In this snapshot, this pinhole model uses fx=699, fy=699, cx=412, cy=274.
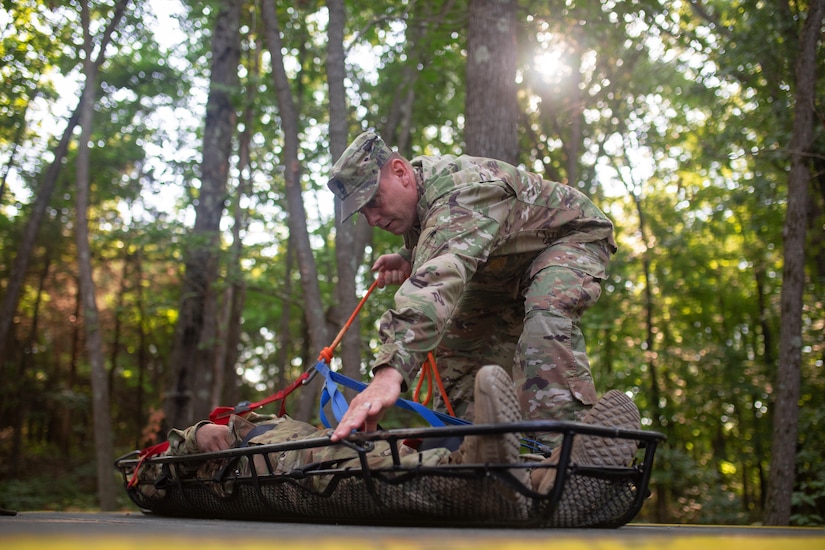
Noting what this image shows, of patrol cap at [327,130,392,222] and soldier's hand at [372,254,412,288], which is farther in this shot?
soldier's hand at [372,254,412,288]

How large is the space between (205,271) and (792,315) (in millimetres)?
7845

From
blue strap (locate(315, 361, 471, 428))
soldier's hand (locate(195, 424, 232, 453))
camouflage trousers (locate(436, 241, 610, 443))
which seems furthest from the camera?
soldier's hand (locate(195, 424, 232, 453))

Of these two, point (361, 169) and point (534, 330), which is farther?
point (361, 169)

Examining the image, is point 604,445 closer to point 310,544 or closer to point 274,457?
point 274,457

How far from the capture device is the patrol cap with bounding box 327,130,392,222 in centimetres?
327

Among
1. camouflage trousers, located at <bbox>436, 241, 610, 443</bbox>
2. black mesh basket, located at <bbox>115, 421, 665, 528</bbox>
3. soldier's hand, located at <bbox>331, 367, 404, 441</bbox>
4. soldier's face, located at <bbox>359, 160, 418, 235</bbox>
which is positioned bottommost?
black mesh basket, located at <bbox>115, 421, 665, 528</bbox>

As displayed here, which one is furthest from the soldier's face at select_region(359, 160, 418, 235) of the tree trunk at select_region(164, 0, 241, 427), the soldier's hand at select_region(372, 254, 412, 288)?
the tree trunk at select_region(164, 0, 241, 427)

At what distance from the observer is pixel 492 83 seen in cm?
596

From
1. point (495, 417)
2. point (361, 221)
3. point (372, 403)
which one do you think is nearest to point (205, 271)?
point (361, 221)

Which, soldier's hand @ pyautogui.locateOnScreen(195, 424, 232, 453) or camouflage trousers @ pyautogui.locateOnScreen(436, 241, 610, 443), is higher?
camouflage trousers @ pyautogui.locateOnScreen(436, 241, 610, 443)

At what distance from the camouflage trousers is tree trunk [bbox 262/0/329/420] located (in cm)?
241

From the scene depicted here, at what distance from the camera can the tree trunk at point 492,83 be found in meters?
5.89

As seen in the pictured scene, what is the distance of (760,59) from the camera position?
28.2ft

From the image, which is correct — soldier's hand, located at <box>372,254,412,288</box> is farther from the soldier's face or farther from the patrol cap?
the patrol cap
